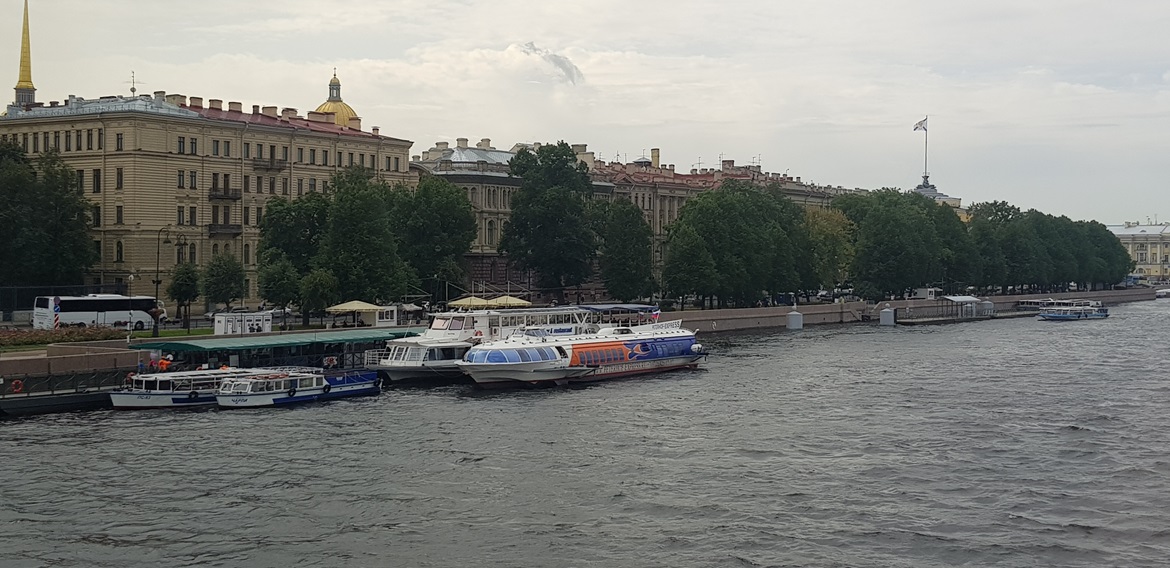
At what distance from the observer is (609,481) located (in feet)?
135

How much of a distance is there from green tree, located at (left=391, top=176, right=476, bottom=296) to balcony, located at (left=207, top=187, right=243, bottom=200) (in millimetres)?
11944

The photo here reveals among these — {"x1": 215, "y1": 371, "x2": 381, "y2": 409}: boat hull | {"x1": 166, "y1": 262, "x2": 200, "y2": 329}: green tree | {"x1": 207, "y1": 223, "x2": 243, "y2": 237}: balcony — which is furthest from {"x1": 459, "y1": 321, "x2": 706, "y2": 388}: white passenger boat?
{"x1": 207, "y1": 223, "x2": 243, "y2": 237}: balcony

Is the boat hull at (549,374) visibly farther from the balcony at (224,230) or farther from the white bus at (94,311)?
the balcony at (224,230)

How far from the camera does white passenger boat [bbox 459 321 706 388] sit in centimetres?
6456

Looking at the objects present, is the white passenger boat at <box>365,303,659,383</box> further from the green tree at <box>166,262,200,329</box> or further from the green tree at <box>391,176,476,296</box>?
the green tree at <box>391,176,476,296</box>

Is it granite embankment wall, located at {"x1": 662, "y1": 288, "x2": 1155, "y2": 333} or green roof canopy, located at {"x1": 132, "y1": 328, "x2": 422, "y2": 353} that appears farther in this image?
granite embankment wall, located at {"x1": 662, "y1": 288, "x2": 1155, "y2": 333}

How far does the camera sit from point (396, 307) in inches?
3191

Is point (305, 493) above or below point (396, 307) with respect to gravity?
below

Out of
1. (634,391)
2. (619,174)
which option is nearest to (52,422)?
(634,391)

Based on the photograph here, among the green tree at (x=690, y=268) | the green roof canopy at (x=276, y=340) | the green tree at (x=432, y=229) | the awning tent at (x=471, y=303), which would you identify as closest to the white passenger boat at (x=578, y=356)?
the green roof canopy at (x=276, y=340)

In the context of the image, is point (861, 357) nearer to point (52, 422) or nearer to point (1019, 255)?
point (52, 422)

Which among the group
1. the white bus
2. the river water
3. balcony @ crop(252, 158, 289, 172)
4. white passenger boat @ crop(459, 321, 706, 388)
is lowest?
the river water

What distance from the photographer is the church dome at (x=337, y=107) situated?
405ft

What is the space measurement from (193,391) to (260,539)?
880 inches
